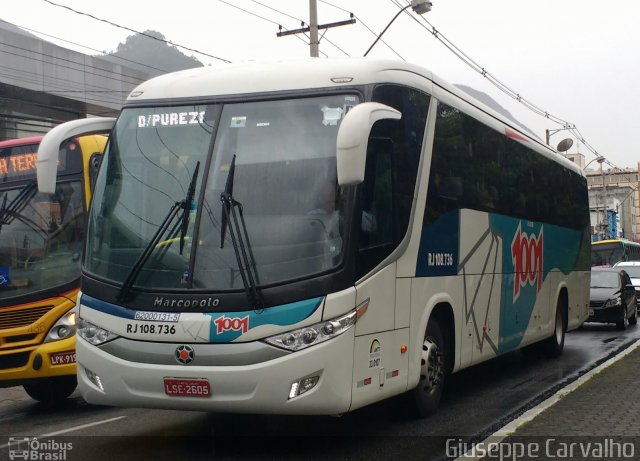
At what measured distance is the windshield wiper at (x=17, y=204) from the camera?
9.87 meters

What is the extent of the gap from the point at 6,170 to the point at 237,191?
4.39 meters

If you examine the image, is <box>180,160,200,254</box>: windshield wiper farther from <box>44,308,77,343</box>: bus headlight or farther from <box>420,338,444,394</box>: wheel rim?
<box>44,308,77,343</box>: bus headlight

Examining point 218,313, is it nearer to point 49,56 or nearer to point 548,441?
point 548,441

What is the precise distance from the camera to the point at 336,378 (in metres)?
6.60

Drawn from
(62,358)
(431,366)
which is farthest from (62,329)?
(431,366)

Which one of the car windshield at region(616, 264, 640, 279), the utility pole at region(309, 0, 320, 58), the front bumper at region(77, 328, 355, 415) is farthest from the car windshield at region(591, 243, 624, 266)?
the front bumper at region(77, 328, 355, 415)

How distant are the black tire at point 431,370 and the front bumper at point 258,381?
1.77 metres

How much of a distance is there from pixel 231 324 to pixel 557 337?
9.33 metres

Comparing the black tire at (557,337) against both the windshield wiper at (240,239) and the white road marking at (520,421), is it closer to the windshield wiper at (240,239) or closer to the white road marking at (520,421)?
the white road marking at (520,421)

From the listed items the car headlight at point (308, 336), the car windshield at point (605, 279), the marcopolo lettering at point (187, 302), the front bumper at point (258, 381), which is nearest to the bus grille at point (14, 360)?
the front bumper at point (258, 381)

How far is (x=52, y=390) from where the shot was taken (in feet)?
34.3

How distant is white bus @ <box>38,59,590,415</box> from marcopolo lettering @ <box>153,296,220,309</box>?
11mm

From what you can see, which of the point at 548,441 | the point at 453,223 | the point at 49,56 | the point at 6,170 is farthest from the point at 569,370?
the point at 49,56

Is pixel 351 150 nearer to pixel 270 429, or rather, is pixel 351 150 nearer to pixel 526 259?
pixel 270 429
